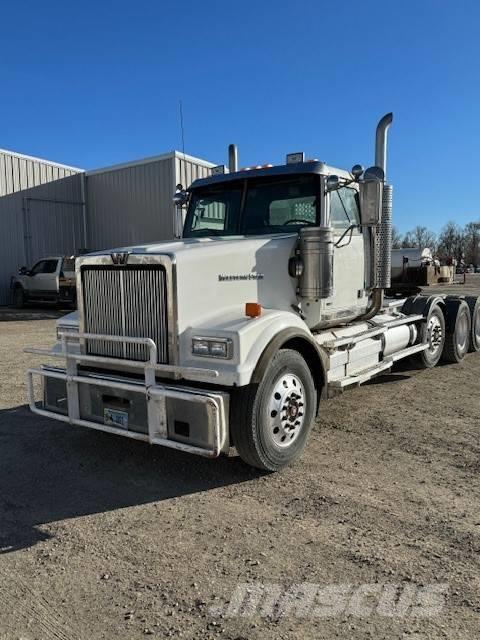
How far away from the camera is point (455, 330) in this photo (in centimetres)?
870

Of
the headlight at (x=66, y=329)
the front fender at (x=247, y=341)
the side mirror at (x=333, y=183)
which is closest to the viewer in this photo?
the front fender at (x=247, y=341)

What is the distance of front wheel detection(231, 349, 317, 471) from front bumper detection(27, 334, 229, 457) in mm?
176

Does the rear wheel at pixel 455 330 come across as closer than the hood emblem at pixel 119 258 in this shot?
No

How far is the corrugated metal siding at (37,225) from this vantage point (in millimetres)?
20922

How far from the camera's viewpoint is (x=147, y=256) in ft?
13.4

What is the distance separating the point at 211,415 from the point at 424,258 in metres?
7.99

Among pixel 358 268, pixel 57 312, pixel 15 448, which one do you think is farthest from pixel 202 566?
pixel 57 312

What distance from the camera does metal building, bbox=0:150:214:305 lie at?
1998cm

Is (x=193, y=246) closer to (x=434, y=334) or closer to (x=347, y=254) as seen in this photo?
(x=347, y=254)

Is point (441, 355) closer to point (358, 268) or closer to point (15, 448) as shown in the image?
point (358, 268)

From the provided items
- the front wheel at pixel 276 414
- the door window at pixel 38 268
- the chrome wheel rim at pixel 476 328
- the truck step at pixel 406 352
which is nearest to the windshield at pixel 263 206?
the front wheel at pixel 276 414

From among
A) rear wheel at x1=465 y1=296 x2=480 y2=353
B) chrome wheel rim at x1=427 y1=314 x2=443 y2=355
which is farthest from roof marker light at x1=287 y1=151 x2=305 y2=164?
rear wheel at x1=465 y1=296 x2=480 y2=353

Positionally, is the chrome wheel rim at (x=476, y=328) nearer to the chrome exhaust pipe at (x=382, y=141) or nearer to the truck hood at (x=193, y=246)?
the chrome exhaust pipe at (x=382, y=141)

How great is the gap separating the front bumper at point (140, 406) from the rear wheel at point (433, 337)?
521 centimetres
